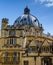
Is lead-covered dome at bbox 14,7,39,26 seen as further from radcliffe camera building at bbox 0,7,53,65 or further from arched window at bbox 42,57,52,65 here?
arched window at bbox 42,57,52,65

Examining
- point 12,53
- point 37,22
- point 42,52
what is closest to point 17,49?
point 12,53

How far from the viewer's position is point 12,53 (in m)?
57.7

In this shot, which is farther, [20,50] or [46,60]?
[20,50]

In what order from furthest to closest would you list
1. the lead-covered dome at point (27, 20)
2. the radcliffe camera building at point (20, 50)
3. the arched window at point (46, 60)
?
the lead-covered dome at point (27, 20)
the arched window at point (46, 60)
the radcliffe camera building at point (20, 50)

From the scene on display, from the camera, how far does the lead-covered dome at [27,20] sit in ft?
270

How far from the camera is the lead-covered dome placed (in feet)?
270

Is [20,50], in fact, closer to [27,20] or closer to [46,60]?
[46,60]

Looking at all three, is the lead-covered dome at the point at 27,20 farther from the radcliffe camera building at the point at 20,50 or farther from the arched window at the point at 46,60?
the arched window at the point at 46,60

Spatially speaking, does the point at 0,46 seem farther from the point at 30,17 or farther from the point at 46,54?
the point at 30,17

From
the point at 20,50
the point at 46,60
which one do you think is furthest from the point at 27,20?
the point at 46,60

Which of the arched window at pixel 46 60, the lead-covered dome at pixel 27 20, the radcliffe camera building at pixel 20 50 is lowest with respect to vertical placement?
the arched window at pixel 46 60

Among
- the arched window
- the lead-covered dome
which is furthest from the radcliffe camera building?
the lead-covered dome

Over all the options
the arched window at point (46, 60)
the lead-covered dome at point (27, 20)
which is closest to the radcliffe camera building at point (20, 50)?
the arched window at point (46, 60)

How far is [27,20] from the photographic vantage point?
83.6 metres
